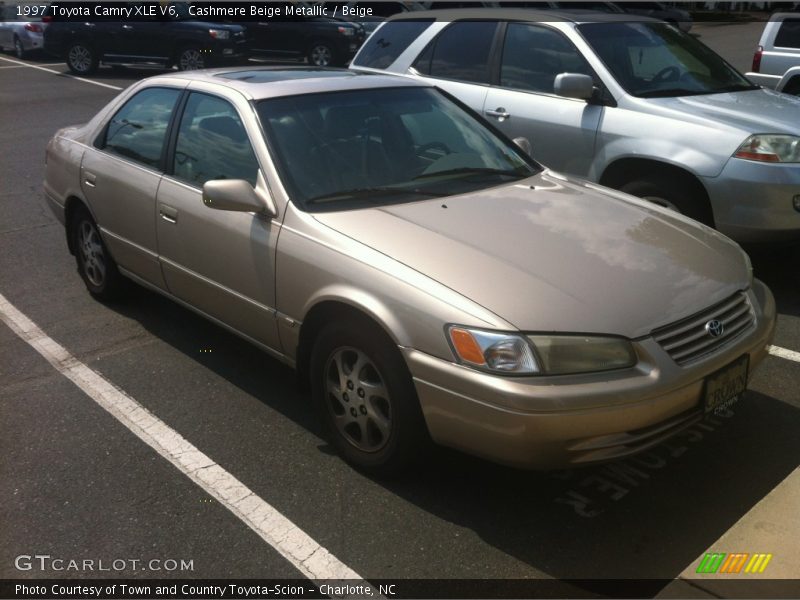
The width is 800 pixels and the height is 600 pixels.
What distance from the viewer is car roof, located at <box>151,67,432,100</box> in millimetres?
4367

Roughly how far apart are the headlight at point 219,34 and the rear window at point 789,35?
1106 centimetres

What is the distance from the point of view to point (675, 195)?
564 centimetres

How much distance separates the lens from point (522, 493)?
3537mm

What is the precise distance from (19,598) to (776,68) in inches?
422

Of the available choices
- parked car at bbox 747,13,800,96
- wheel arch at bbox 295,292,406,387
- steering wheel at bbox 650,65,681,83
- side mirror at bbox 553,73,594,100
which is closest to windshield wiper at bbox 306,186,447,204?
wheel arch at bbox 295,292,406,387

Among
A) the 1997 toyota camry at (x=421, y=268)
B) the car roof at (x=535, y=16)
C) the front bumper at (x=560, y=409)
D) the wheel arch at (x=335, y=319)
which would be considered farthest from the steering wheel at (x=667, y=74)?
the wheel arch at (x=335, y=319)

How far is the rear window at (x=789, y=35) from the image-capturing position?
1080cm

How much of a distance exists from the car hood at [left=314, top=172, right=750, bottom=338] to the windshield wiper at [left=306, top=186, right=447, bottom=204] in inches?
5.1

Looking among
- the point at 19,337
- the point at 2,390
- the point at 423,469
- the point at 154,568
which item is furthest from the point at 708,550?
the point at 19,337

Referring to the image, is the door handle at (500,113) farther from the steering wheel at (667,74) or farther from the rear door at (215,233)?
the rear door at (215,233)

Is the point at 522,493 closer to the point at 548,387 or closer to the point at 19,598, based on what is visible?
the point at 548,387

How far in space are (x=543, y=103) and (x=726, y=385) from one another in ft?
11.4

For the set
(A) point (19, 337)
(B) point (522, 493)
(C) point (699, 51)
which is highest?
(C) point (699, 51)

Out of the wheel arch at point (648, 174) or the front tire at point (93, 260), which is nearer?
the front tire at point (93, 260)
